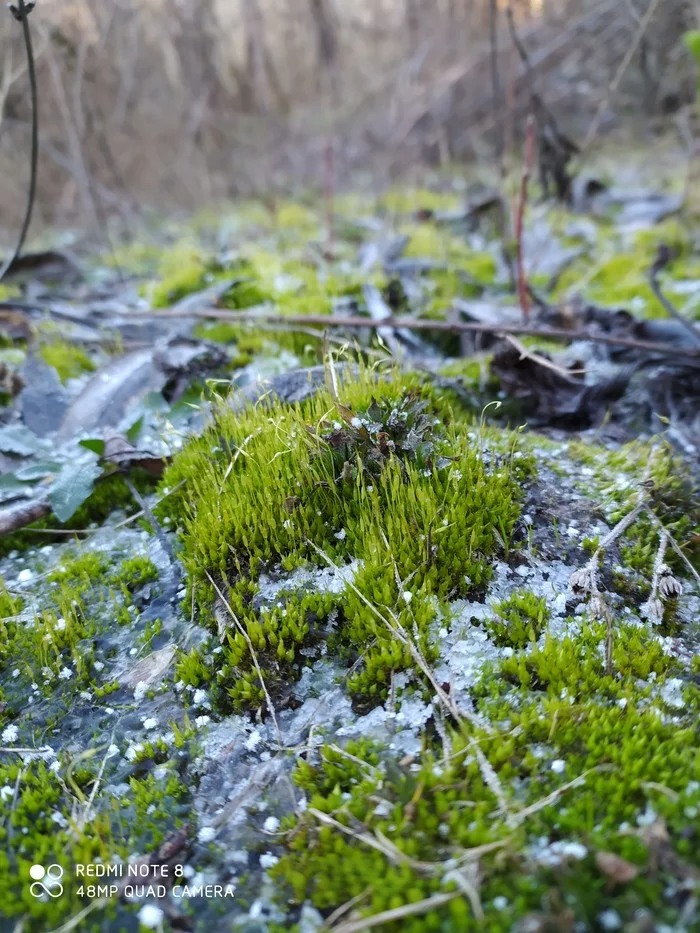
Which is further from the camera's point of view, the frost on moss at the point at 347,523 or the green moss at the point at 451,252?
the green moss at the point at 451,252

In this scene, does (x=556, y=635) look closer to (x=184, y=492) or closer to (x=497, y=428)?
(x=497, y=428)

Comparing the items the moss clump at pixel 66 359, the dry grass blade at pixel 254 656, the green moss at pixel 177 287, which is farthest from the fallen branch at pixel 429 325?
the dry grass blade at pixel 254 656

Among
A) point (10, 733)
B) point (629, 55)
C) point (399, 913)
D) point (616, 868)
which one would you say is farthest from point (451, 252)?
point (399, 913)

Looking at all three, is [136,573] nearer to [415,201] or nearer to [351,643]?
[351,643]

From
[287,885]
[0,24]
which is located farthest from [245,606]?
[0,24]

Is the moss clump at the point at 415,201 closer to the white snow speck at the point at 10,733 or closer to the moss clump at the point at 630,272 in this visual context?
the moss clump at the point at 630,272

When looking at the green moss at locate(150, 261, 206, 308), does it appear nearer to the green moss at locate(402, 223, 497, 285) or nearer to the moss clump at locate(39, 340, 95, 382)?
the moss clump at locate(39, 340, 95, 382)

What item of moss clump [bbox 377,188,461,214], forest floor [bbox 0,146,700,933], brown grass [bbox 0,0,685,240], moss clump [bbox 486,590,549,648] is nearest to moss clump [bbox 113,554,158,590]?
forest floor [bbox 0,146,700,933]
